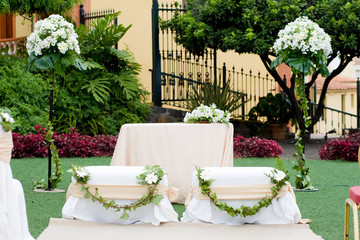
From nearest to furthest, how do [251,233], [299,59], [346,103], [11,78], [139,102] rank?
[251,233]
[299,59]
[11,78]
[139,102]
[346,103]

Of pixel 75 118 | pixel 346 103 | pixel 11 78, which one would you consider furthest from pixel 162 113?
pixel 346 103

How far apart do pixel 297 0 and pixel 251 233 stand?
32.5ft

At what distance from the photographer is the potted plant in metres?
16.4

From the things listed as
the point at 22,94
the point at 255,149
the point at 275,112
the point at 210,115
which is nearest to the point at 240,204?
the point at 210,115

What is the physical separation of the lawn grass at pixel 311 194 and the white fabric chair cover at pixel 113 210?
0.34m

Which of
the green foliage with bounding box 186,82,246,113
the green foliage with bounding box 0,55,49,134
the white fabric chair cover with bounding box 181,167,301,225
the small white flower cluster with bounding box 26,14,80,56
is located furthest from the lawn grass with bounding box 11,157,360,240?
the green foliage with bounding box 186,82,246,113

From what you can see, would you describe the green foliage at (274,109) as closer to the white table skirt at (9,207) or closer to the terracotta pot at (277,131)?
the terracotta pot at (277,131)

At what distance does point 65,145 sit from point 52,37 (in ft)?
16.3

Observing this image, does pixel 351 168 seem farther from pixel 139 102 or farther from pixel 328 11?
pixel 139 102

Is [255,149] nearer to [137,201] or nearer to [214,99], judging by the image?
[214,99]

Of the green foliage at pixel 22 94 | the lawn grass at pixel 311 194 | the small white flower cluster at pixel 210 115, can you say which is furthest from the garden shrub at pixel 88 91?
the small white flower cluster at pixel 210 115

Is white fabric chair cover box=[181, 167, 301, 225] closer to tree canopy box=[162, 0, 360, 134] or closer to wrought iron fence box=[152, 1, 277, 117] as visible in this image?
tree canopy box=[162, 0, 360, 134]

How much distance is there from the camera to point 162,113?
15.8 metres

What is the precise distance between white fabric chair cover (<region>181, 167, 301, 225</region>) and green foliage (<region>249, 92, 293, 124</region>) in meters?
10.8
